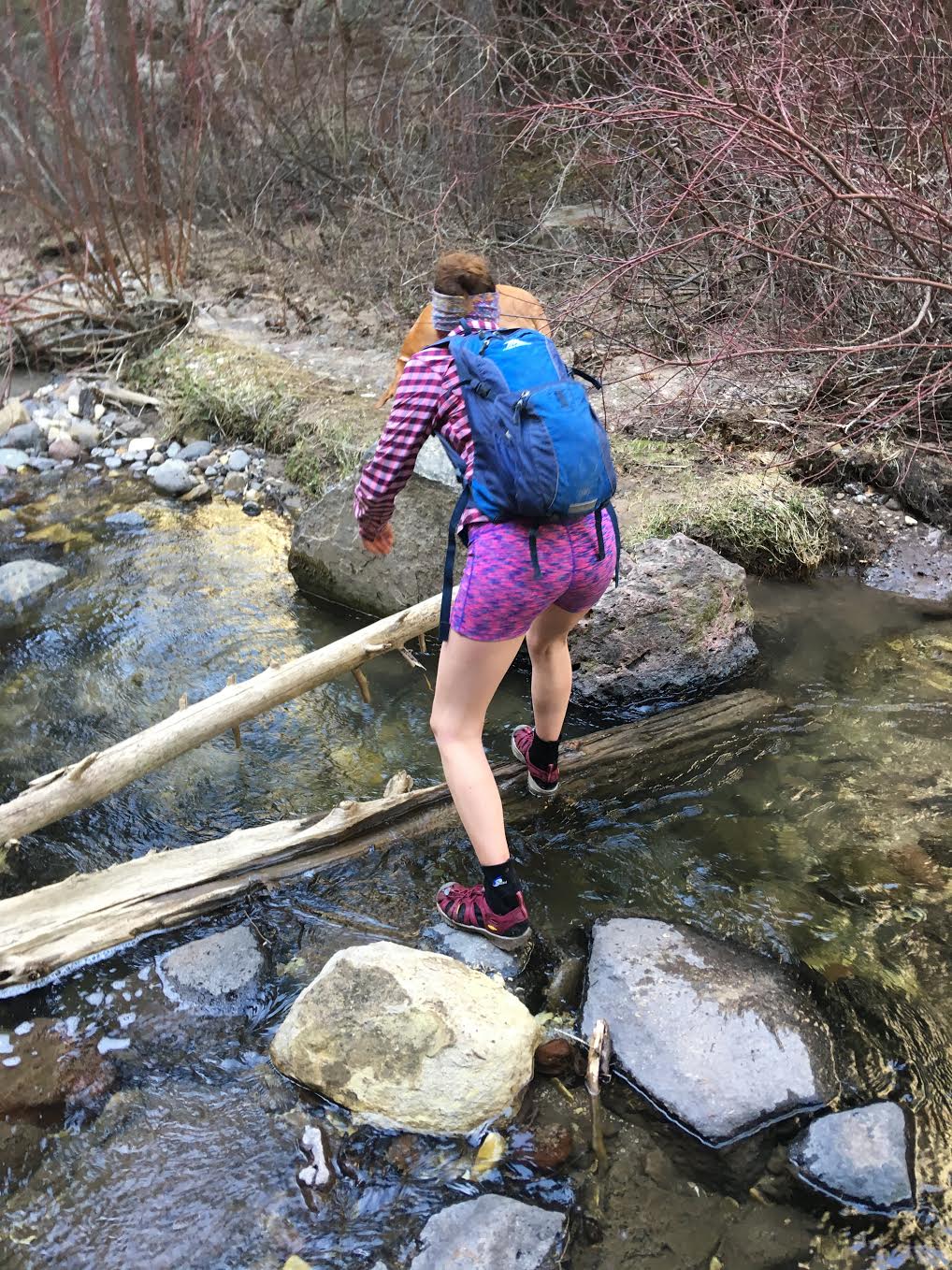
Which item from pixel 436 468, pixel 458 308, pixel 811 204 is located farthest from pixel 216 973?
pixel 811 204

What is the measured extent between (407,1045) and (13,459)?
21.6ft

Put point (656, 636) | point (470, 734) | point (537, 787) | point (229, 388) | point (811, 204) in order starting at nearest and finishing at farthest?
point (470, 734) → point (537, 787) → point (656, 636) → point (811, 204) → point (229, 388)

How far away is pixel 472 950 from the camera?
10.1ft

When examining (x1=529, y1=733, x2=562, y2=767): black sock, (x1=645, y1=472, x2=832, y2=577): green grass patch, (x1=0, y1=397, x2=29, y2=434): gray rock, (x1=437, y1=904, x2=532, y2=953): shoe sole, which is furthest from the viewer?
(x1=0, y1=397, x2=29, y2=434): gray rock

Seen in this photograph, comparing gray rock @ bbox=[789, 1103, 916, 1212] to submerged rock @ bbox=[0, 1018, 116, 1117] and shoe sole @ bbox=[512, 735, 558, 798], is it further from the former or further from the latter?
submerged rock @ bbox=[0, 1018, 116, 1117]

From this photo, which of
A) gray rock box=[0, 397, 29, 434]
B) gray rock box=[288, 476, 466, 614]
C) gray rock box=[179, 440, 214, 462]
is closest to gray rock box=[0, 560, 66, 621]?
gray rock box=[288, 476, 466, 614]

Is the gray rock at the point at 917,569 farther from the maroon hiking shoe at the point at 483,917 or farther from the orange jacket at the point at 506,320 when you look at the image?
the maroon hiking shoe at the point at 483,917

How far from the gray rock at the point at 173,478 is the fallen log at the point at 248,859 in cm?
415

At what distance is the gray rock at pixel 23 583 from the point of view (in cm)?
553

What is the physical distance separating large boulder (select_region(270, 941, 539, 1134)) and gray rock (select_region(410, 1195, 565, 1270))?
25 centimetres

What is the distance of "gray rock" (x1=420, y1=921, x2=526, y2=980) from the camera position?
3.03 m

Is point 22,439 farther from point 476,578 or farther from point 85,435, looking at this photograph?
point 476,578

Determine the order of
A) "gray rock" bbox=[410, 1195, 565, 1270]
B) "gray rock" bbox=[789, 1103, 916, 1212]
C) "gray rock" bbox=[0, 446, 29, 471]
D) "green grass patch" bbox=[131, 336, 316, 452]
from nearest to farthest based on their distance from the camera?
"gray rock" bbox=[410, 1195, 565, 1270]
"gray rock" bbox=[789, 1103, 916, 1212]
"green grass patch" bbox=[131, 336, 316, 452]
"gray rock" bbox=[0, 446, 29, 471]

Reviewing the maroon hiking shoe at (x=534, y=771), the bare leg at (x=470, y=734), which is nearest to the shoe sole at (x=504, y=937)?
the bare leg at (x=470, y=734)
